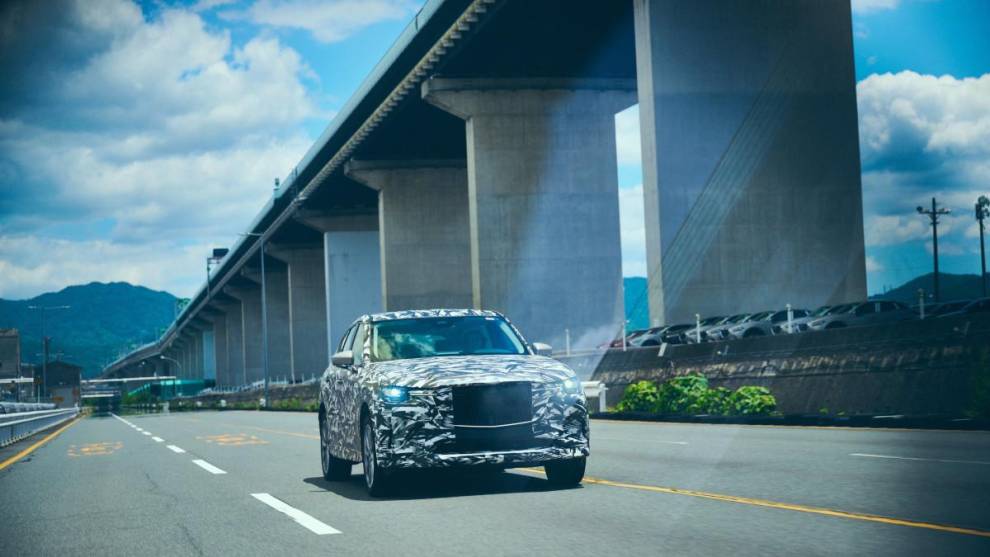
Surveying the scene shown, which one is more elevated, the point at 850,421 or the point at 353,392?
the point at 353,392

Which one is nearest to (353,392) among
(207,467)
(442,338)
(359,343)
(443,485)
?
(359,343)

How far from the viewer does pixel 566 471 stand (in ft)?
39.3

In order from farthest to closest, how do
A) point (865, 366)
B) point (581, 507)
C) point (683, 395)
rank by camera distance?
point (683, 395)
point (865, 366)
point (581, 507)

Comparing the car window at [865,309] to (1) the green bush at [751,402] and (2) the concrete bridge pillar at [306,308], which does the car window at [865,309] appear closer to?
(1) the green bush at [751,402]

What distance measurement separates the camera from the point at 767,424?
23.3 meters

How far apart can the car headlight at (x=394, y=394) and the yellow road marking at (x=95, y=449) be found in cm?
1348

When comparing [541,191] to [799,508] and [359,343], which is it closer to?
[359,343]

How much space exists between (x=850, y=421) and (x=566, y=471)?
34.7 ft

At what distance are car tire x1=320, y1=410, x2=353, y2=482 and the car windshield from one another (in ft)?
5.57

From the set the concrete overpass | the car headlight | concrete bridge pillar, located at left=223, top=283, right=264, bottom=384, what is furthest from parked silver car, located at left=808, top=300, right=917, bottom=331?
concrete bridge pillar, located at left=223, top=283, right=264, bottom=384

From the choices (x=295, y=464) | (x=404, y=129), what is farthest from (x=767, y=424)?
(x=404, y=129)

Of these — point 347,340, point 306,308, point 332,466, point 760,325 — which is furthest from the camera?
point 306,308

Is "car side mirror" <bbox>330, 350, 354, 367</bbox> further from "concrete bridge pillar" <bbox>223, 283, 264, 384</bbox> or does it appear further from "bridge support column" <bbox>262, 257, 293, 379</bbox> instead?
"concrete bridge pillar" <bbox>223, 283, 264, 384</bbox>

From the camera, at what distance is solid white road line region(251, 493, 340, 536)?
9.54 metres
